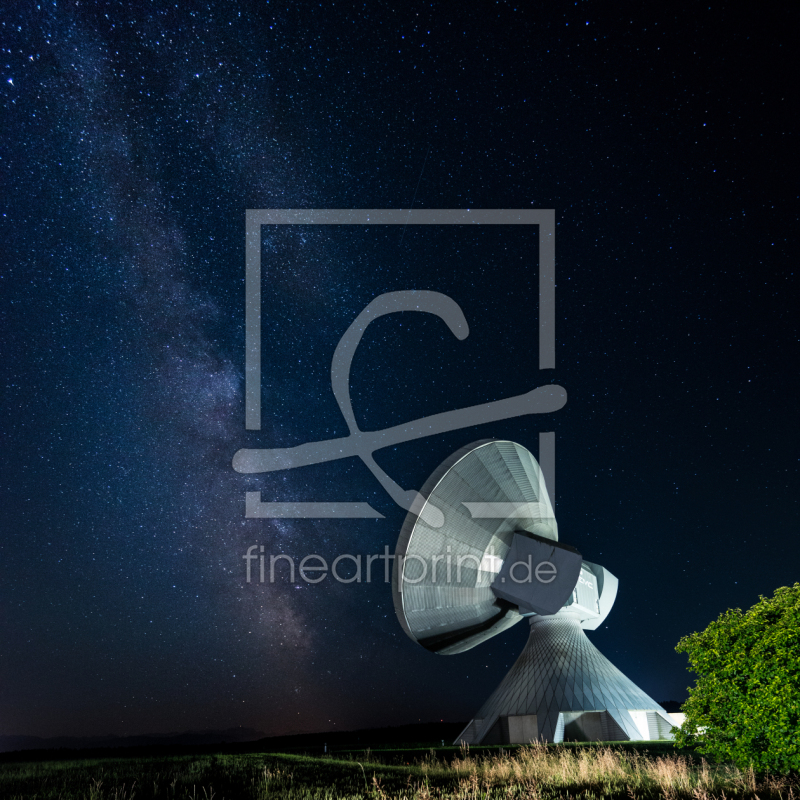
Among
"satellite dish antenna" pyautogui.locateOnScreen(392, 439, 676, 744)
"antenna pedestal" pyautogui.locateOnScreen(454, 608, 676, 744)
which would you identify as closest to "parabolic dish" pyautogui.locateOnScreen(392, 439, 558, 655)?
"satellite dish antenna" pyautogui.locateOnScreen(392, 439, 676, 744)

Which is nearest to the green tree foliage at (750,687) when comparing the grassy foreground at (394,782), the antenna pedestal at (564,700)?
the grassy foreground at (394,782)

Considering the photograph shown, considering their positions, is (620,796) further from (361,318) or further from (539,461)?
(361,318)

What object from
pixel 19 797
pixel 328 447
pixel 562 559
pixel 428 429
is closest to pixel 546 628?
pixel 562 559

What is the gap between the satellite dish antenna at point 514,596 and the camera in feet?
63.2

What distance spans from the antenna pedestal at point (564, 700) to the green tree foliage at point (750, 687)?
1573cm

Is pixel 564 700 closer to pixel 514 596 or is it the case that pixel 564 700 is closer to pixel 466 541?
pixel 514 596

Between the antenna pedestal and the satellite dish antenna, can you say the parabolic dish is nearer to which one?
the satellite dish antenna

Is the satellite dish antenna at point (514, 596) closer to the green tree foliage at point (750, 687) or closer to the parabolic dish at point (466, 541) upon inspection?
the parabolic dish at point (466, 541)

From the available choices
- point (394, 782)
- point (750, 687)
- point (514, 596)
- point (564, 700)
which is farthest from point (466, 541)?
point (750, 687)

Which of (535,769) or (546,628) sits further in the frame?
(546,628)

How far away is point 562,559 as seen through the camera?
22656 millimetres

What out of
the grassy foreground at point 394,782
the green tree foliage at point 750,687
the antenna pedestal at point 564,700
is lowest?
the antenna pedestal at point 564,700

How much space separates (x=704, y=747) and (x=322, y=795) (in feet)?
19.7

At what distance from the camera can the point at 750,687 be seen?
29.9 ft
